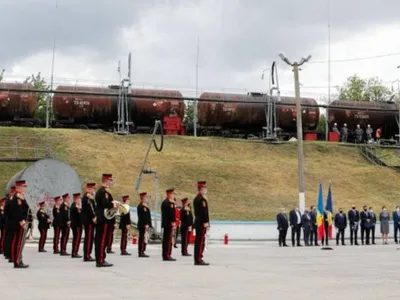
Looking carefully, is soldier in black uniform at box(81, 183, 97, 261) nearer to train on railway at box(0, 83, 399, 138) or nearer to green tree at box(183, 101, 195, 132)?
train on railway at box(0, 83, 399, 138)

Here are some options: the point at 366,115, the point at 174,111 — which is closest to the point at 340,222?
the point at 174,111

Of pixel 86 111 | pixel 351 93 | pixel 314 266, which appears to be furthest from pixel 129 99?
pixel 351 93

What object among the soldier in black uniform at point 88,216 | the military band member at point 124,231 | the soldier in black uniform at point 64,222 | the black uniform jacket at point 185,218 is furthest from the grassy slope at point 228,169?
the soldier in black uniform at point 88,216

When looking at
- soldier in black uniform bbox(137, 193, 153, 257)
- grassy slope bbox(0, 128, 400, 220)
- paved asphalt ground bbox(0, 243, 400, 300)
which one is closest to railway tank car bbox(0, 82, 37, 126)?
grassy slope bbox(0, 128, 400, 220)

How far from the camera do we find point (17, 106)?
152 ft

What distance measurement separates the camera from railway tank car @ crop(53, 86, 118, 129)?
154 feet

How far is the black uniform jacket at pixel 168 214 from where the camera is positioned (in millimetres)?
17406

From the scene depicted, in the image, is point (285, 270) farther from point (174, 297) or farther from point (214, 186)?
point (214, 186)

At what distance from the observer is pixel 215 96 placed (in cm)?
5100

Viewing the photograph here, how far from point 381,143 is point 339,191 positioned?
51.5 ft

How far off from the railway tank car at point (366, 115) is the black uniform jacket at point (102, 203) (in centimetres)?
4070

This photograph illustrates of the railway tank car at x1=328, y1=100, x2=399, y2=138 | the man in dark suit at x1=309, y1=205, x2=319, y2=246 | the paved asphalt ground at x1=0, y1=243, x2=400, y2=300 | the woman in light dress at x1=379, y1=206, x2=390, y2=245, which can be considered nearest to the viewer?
the paved asphalt ground at x1=0, y1=243, x2=400, y2=300

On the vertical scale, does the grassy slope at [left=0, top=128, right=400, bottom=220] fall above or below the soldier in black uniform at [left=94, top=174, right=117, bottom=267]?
→ above

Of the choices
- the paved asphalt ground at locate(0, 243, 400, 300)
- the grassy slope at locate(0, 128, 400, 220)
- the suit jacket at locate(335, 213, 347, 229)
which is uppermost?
the grassy slope at locate(0, 128, 400, 220)
